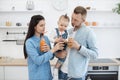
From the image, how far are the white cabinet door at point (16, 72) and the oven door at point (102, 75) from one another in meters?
1.07

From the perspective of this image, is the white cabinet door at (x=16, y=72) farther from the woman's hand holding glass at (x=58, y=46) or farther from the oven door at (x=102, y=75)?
the woman's hand holding glass at (x=58, y=46)

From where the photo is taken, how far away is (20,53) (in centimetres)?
390

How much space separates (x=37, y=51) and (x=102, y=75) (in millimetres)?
1746

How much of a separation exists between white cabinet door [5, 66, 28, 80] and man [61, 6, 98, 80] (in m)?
1.54

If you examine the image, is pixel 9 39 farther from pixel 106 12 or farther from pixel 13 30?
pixel 106 12

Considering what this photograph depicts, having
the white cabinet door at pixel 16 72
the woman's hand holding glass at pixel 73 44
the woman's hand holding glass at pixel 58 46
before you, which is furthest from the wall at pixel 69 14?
the woman's hand holding glass at pixel 73 44

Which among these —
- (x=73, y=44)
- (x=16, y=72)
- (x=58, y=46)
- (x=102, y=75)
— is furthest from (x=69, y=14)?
(x=73, y=44)

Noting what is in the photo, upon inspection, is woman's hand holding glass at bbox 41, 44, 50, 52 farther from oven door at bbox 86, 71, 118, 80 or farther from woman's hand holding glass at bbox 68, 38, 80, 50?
oven door at bbox 86, 71, 118, 80

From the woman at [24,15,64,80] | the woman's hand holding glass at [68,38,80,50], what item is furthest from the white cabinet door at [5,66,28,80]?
the woman's hand holding glass at [68,38,80,50]

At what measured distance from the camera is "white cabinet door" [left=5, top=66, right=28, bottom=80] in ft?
10.8

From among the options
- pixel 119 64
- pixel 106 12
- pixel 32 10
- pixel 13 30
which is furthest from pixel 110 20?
pixel 13 30

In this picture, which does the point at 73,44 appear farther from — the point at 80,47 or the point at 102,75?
the point at 102,75

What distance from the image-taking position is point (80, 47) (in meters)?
1.77

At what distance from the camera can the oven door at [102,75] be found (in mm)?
3266
